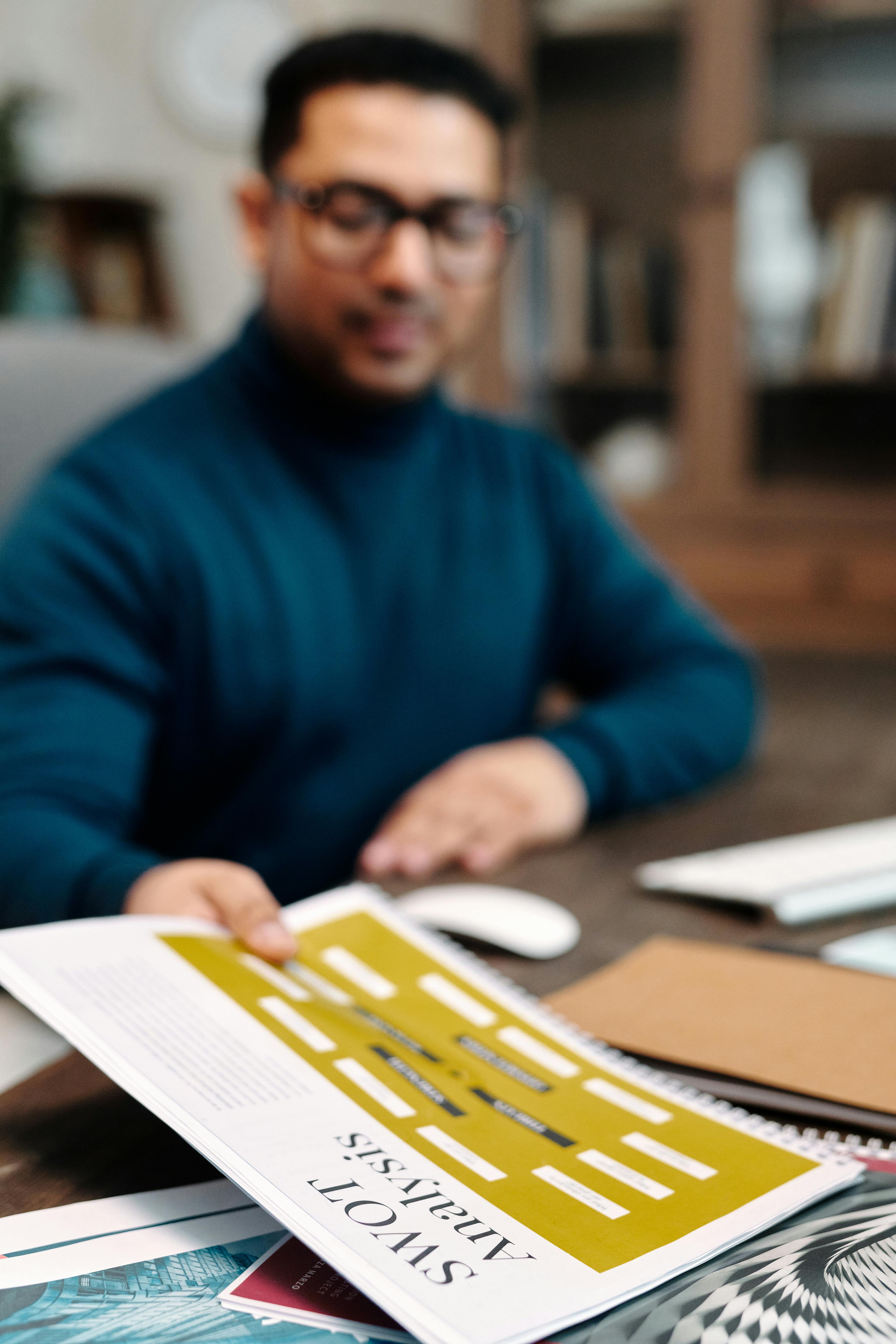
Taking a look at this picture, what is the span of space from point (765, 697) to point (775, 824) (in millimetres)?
426

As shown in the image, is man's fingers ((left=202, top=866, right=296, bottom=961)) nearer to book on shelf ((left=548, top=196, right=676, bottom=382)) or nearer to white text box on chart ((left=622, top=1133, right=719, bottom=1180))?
white text box on chart ((left=622, top=1133, right=719, bottom=1180))

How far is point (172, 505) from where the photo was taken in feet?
3.22

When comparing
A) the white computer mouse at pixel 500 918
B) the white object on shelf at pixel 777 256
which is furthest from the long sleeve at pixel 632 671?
the white object on shelf at pixel 777 256

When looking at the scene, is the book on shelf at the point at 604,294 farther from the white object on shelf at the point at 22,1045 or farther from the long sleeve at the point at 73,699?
the white object on shelf at the point at 22,1045

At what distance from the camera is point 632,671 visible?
3.83ft

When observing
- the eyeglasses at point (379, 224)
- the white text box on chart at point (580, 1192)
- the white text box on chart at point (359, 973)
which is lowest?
the white text box on chart at point (359, 973)

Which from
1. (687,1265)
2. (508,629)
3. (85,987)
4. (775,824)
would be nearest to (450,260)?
(508,629)

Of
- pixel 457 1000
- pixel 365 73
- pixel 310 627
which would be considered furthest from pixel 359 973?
pixel 365 73

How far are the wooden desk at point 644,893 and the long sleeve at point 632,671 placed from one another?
33 mm

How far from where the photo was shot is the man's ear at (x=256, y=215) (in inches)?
43.2

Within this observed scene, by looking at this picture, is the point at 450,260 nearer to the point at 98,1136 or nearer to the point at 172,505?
the point at 172,505

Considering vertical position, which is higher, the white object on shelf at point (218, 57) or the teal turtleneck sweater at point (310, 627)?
the white object on shelf at point (218, 57)

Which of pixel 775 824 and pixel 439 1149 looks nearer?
pixel 439 1149

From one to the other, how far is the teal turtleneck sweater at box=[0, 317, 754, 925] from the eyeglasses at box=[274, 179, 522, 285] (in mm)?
131
